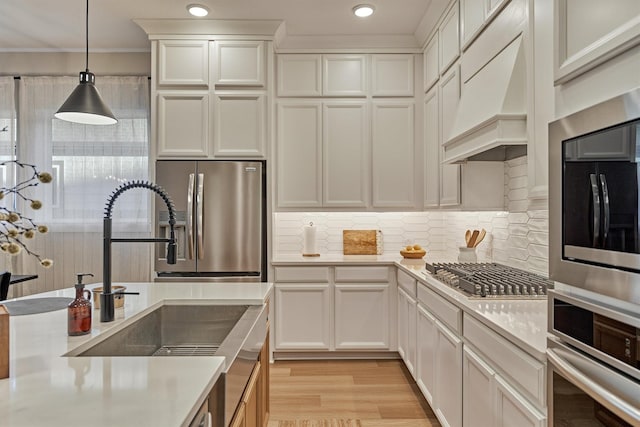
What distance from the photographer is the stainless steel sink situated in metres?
1.24

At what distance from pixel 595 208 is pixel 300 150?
3119 mm

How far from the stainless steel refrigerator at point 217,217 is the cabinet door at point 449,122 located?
4.89 ft

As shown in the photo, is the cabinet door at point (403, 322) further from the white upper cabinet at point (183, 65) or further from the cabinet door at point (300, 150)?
the white upper cabinet at point (183, 65)

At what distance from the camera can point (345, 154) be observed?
394cm

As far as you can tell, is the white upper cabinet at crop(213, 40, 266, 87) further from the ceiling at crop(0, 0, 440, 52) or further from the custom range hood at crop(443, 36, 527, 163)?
the custom range hood at crop(443, 36, 527, 163)

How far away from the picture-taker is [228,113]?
3680 mm

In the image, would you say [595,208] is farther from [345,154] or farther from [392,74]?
[392,74]

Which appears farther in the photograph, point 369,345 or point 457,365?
point 369,345

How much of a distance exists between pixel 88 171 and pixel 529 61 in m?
3.91

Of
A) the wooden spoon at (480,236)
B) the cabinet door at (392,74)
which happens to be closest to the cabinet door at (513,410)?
the wooden spoon at (480,236)

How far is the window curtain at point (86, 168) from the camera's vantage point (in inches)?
163

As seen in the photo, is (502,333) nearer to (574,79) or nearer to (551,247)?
(551,247)

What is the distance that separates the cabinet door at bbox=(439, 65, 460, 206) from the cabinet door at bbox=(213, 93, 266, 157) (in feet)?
4.86

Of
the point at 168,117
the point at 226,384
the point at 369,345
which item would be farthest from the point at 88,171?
the point at 226,384
